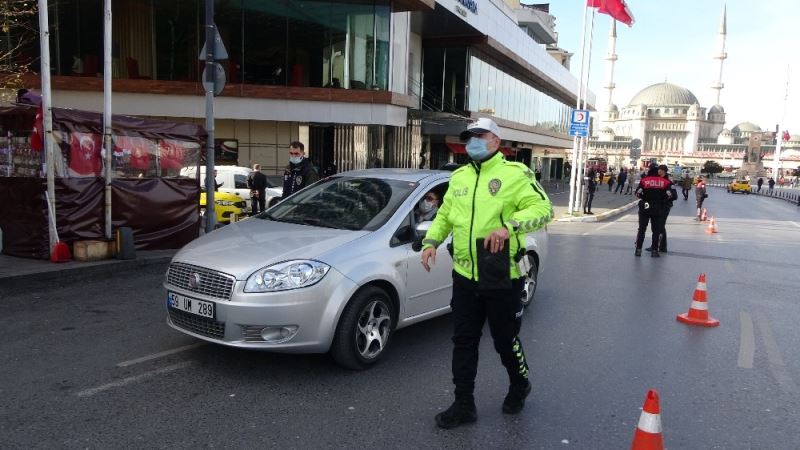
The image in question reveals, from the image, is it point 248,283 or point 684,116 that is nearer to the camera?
point 248,283

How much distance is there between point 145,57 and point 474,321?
2279 cm

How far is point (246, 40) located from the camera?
2245 centimetres

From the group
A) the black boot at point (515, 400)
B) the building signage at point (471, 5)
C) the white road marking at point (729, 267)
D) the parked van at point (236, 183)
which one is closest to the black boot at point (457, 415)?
the black boot at point (515, 400)

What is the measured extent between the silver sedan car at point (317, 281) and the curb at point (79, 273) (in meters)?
3.79

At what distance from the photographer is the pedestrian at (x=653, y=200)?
11.4m

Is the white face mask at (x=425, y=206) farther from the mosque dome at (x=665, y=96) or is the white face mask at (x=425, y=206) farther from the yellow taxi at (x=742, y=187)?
the mosque dome at (x=665, y=96)

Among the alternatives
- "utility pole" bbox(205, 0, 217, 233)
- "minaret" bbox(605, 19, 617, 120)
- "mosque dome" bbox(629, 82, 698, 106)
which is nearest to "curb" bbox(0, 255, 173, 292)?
"utility pole" bbox(205, 0, 217, 233)

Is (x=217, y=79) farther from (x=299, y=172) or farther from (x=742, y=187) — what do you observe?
(x=742, y=187)

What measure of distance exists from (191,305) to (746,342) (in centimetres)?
527

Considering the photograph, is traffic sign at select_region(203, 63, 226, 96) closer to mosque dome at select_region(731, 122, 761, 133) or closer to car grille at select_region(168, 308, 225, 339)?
car grille at select_region(168, 308, 225, 339)

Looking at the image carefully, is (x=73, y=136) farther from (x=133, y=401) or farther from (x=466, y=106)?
(x=466, y=106)

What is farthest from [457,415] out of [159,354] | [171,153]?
[171,153]

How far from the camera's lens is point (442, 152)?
3594 cm

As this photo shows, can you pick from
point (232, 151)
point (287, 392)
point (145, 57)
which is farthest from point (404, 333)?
point (145, 57)
